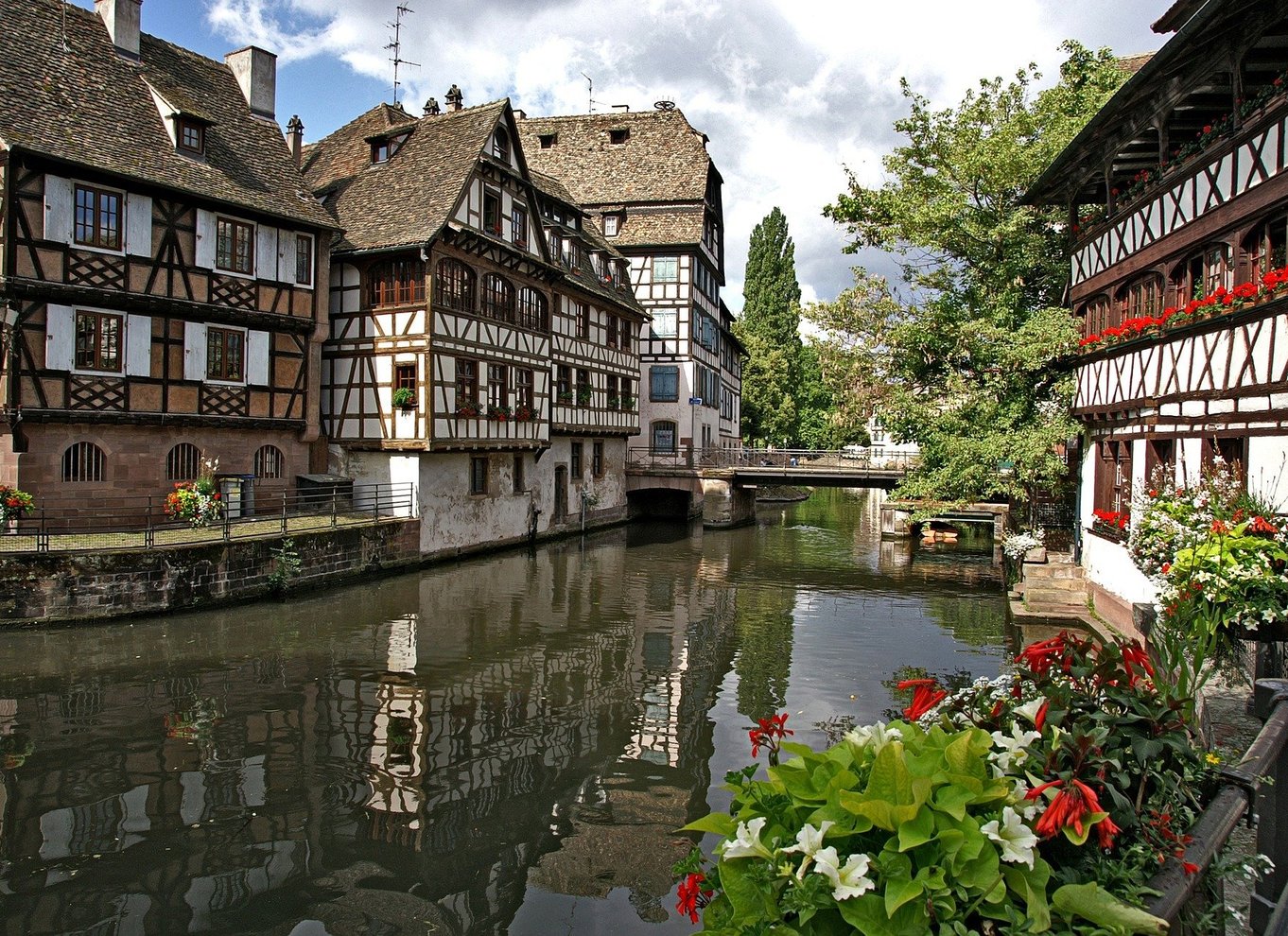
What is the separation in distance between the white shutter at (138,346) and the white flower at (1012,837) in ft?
70.8

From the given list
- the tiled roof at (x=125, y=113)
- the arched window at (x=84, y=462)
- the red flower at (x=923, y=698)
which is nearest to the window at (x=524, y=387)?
the tiled roof at (x=125, y=113)

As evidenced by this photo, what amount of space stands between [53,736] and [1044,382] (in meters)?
22.2

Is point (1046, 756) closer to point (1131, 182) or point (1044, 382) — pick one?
point (1131, 182)

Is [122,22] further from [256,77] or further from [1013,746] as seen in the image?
[1013,746]

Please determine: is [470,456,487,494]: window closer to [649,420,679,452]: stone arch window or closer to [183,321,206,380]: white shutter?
[183,321,206,380]: white shutter

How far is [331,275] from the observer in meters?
26.5

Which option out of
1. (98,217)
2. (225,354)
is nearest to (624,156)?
(225,354)

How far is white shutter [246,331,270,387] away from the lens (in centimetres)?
2291

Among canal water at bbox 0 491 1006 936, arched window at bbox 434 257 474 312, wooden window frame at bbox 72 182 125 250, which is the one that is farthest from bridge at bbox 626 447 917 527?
wooden window frame at bbox 72 182 125 250

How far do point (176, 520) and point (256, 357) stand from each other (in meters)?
4.74

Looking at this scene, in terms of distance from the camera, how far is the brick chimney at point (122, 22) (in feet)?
73.5

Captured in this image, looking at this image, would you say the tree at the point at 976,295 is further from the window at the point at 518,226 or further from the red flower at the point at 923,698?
the red flower at the point at 923,698

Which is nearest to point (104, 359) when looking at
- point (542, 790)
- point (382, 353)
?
point (382, 353)

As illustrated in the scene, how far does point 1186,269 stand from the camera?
50.0 feet
